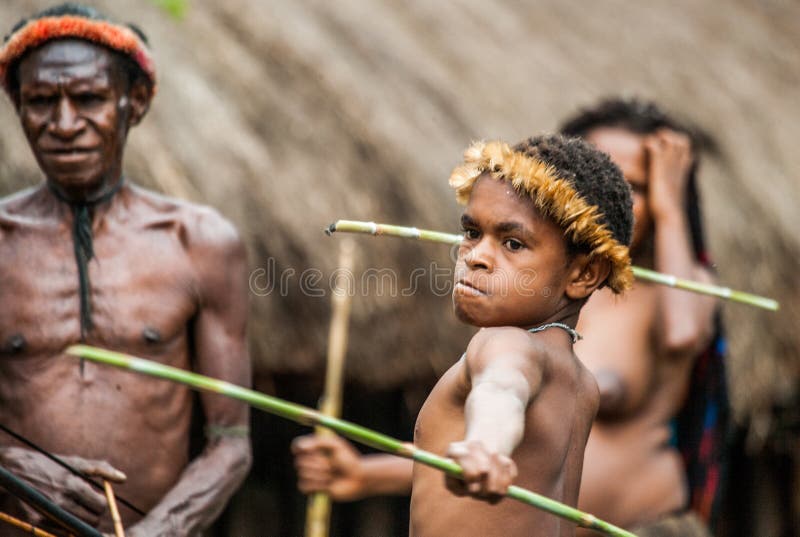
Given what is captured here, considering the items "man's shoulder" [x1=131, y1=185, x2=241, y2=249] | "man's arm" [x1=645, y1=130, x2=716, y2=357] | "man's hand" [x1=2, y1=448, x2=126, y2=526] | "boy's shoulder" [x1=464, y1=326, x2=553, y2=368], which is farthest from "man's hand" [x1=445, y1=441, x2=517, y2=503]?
"man's arm" [x1=645, y1=130, x2=716, y2=357]

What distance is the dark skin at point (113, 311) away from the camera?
3.57m

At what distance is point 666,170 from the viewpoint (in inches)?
195

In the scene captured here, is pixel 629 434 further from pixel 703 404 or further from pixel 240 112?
pixel 240 112

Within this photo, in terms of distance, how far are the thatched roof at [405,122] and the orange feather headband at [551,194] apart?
3.07 m

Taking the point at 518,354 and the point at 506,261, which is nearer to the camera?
the point at 518,354

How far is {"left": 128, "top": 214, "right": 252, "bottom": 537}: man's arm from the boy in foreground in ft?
3.41

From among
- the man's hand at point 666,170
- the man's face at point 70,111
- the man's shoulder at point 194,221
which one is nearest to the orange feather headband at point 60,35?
the man's face at point 70,111

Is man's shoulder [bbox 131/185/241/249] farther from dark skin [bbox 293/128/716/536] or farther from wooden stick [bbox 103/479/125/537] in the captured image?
dark skin [bbox 293/128/716/536]

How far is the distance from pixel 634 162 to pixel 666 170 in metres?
0.12

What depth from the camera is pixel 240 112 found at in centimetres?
651

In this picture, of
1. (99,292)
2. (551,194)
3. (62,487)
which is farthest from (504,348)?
(99,292)

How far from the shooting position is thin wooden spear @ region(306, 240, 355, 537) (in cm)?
408

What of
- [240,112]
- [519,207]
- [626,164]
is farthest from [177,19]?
[519,207]

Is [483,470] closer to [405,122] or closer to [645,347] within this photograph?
[645,347]
